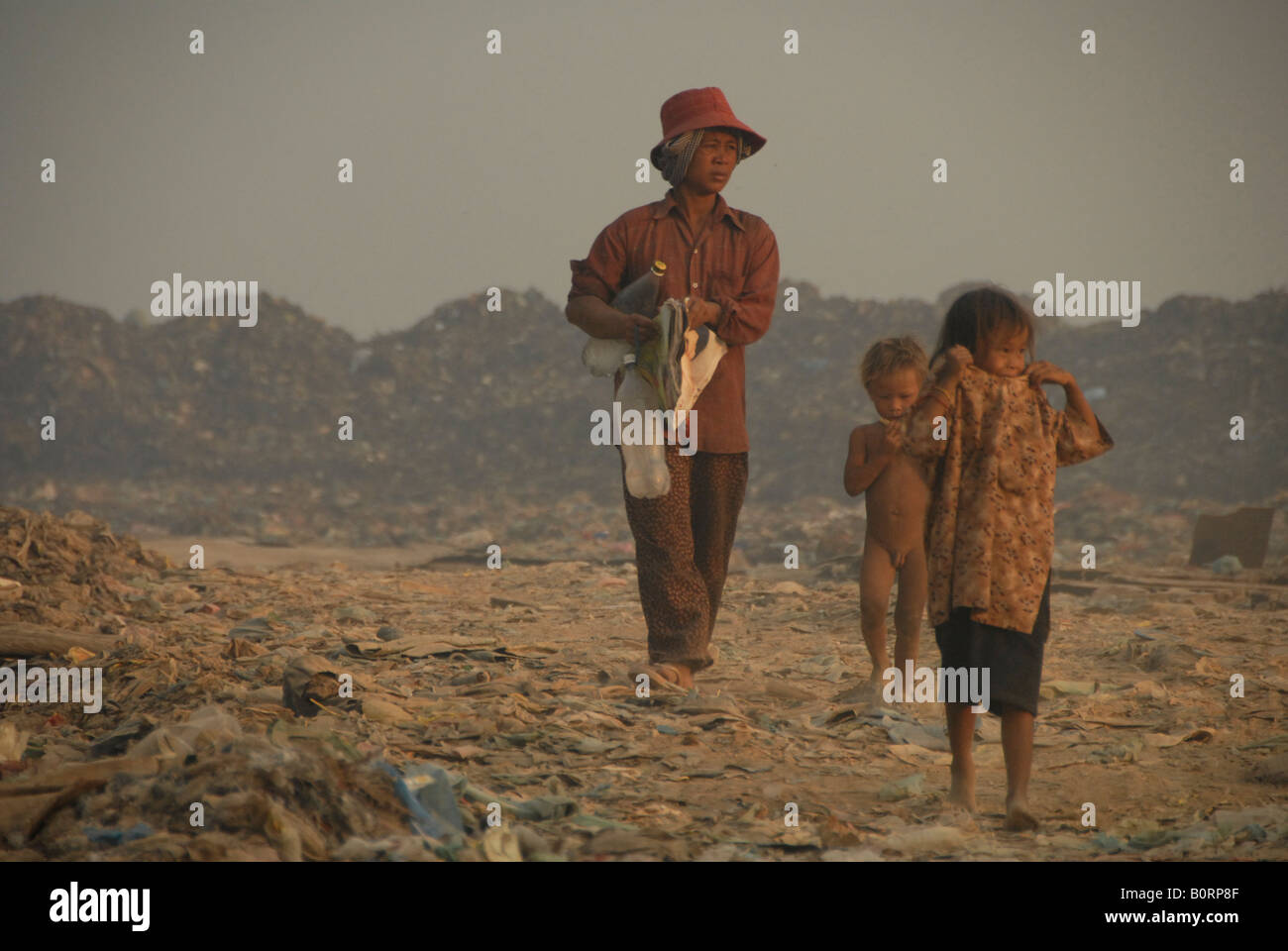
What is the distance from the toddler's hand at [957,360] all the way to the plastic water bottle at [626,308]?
1.45 metres

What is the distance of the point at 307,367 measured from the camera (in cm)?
1728

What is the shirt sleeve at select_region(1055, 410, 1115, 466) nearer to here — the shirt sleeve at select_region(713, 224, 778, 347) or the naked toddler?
the naked toddler

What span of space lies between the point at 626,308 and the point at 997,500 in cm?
174

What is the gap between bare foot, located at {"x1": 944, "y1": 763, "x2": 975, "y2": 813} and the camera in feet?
10.0

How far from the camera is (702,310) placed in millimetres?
4223

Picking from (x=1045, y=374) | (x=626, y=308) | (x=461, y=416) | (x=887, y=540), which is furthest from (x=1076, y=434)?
(x=461, y=416)

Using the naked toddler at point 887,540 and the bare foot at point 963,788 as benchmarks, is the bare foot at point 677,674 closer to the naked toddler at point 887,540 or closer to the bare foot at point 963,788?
the naked toddler at point 887,540

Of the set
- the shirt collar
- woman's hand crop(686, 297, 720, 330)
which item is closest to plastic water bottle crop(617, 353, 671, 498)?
woman's hand crop(686, 297, 720, 330)

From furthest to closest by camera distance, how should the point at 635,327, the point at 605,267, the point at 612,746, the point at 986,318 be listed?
the point at 605,267
the point at 635,327
the point at 612,746
the point at 986,318

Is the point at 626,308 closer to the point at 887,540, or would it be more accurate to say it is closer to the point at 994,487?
the point at 887,540

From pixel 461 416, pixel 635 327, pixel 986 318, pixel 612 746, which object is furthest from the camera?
pixel 461 416

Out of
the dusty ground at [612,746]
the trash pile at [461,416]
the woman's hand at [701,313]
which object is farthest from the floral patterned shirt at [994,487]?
the trash pile at [461,416]

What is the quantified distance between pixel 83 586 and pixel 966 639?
517 centimetres
